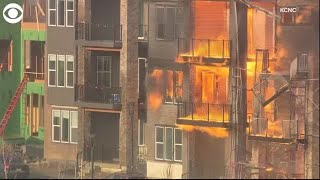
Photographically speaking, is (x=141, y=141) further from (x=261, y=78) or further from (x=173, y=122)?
(x=261, y=78)

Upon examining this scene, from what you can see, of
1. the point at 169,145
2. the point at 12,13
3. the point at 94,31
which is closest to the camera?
the point at 169,145

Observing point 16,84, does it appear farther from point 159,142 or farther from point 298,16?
point 298,16

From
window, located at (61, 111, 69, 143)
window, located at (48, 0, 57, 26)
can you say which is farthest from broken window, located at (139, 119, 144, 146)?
window, located at (48, 0, 57, 26)

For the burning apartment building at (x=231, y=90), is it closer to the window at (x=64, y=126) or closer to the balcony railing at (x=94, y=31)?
the balcony railing at (x=94, y=31)

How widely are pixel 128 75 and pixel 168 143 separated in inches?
152

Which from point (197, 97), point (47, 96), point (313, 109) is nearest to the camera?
point (313, 109)

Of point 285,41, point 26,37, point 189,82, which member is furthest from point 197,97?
point 26,37

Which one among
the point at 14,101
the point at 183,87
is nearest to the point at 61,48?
the point at 14,101

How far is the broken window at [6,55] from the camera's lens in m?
75.9

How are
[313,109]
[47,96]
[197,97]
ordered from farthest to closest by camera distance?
1. [47,96]
2. [197,97]
3. [313,109]

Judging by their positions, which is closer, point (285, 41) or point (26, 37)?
point (285, 41)

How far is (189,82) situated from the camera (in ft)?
220

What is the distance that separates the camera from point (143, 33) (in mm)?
69000

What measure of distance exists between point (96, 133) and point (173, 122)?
500cm
